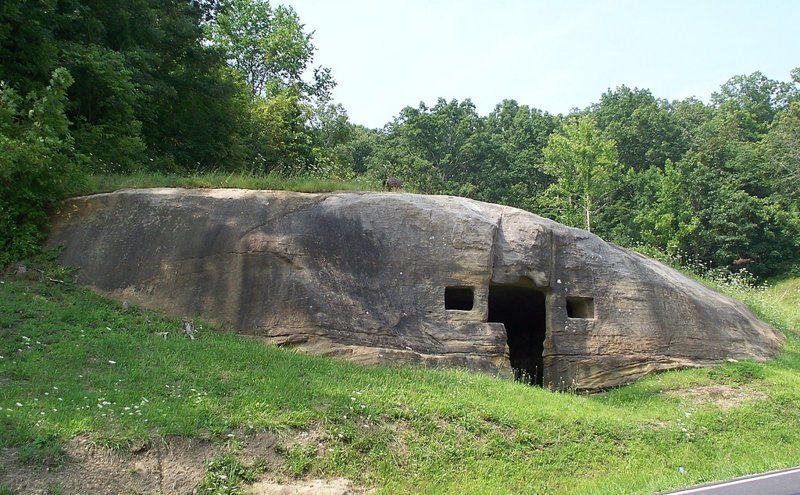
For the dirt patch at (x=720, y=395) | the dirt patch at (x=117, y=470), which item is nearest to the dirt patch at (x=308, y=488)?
the dirt patch at (x=117, y=470)

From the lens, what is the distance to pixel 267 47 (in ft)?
117

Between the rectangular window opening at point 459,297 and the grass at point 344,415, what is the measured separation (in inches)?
81.2

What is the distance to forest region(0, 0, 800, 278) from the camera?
1363 centimetres

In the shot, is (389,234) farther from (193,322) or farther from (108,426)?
(108,426)

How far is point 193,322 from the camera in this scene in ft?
38.3

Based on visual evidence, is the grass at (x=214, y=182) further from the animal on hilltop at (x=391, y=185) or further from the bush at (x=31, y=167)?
the animal on hilltop at (x=391, y=185)

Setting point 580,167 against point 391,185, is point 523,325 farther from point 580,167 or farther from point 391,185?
point 580,167

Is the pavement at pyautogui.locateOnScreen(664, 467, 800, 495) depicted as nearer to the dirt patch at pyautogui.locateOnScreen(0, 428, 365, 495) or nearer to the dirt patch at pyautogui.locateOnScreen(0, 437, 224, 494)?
the dirt patch at pyautogui.locateOnScreen(0, 428, 365, 495)

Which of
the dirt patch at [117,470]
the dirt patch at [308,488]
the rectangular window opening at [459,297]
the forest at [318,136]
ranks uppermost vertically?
the forest at [318,136]

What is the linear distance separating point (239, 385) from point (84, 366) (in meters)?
2.15

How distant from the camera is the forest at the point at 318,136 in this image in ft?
44.7

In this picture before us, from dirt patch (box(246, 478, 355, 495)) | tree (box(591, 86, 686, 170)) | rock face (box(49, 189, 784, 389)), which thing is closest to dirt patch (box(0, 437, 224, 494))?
dirt patch (box(246, 478, 355, 495))

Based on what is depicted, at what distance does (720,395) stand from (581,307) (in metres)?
3.10

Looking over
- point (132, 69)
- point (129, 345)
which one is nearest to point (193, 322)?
point (129, 345)
